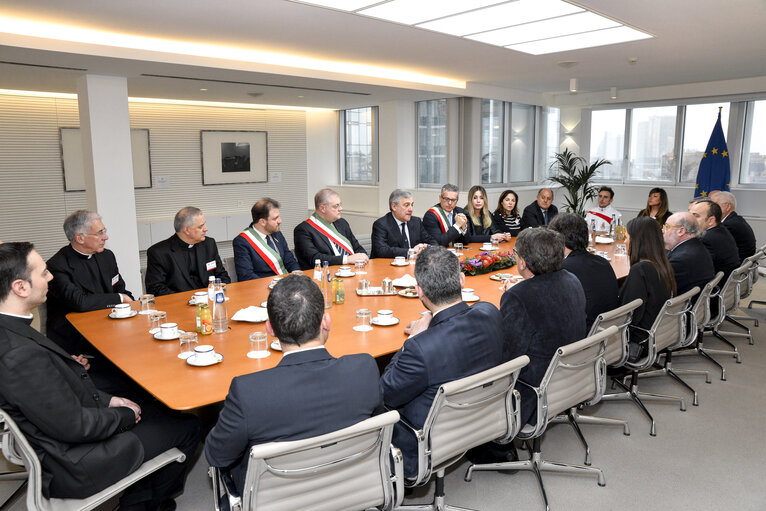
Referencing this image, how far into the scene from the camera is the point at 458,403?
2297mm

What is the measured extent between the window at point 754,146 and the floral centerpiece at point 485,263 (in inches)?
283

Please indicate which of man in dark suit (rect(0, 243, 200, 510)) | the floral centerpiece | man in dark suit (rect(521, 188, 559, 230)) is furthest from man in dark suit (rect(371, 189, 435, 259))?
man in dark suit (rect(0, 243, 200, 510))

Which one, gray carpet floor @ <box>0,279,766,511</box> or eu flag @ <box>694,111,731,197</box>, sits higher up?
eu flag @ <box>694,111,731,197</box>

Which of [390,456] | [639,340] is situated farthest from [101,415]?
[639,340]

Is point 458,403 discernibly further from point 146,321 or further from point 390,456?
point 146,321

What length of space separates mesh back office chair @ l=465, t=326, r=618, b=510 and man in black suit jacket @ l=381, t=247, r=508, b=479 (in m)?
0.40

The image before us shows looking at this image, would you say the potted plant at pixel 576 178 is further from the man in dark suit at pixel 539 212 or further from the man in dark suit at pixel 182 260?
the man in dark suit at pixel 182 260

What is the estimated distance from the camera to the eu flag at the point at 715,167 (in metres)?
9.39

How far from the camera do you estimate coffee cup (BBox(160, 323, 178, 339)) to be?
2.99 meters

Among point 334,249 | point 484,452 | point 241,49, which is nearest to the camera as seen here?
point 484,452

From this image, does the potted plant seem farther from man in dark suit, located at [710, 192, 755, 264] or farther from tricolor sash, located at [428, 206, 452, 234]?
tricolor sash, located at [428, 206, 452, 234]

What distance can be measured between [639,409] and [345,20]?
12.9ft

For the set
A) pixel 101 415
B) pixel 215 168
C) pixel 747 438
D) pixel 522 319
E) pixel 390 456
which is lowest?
pixel 747 438

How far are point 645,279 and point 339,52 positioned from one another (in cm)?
437
